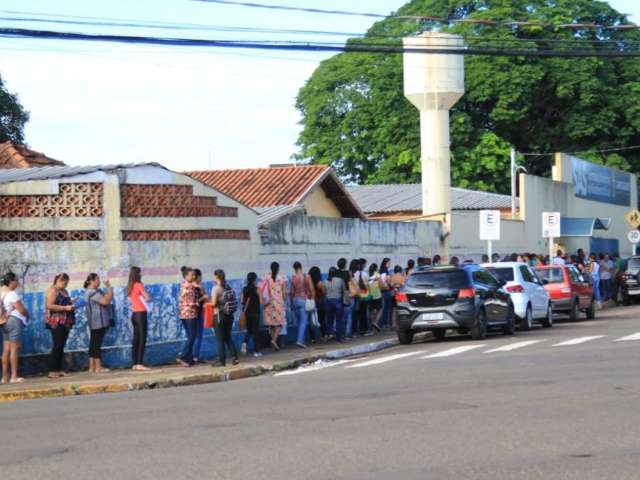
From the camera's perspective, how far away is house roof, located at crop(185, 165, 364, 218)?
1422 inches

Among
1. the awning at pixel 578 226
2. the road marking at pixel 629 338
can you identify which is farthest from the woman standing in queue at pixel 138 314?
the awning at pixel 578 226

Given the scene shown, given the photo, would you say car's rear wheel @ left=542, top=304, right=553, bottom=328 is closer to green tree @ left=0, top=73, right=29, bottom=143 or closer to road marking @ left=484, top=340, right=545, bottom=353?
road marking @ left=484, top=340, right=545, bottom=353

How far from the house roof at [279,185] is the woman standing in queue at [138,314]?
Answer: 14271mm

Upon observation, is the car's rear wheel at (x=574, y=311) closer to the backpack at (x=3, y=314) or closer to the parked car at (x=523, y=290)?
the parked car at (x=523, y=290)

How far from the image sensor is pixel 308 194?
35.9 metres

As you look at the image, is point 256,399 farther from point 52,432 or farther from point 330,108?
point 330,108

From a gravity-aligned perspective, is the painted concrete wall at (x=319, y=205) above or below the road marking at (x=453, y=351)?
above

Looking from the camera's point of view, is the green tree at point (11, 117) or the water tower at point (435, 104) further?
the green tree at point (11, 117)

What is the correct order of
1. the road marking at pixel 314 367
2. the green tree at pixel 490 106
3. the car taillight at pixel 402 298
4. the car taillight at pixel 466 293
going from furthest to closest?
the green tree at pixel 490 106 < the car taillight at pixel 402 298 < the car taillight at pixel 466 293 < the road marking at pixel 314 367

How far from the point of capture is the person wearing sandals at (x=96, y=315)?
20594 millimetres

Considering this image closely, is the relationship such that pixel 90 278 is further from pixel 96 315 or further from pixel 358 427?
pixel 358 427

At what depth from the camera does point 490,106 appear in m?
58.8

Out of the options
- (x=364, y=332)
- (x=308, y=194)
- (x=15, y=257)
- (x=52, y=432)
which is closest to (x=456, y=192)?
(x=308, y=194)

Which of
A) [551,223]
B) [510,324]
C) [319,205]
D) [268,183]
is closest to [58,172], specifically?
[510,324]
